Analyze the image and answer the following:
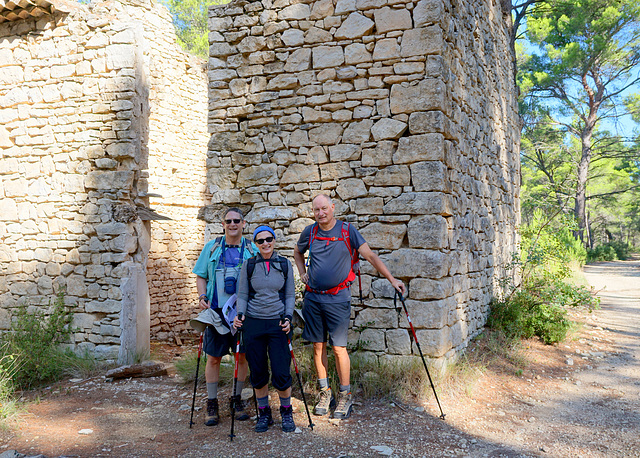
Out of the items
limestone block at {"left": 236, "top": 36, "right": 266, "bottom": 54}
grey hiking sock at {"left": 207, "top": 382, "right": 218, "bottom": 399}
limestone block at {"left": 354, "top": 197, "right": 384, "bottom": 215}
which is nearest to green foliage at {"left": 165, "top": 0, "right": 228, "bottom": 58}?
limestone block at {"left": 236, "top": 36, "right": 266, "bottom": 54}

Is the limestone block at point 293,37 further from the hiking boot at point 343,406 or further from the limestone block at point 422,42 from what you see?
the hiking boot at point 343,406

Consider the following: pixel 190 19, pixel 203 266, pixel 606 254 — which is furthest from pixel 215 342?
pixel 606 254

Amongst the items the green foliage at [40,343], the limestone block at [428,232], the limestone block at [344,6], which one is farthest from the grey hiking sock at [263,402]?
the limestone block at [344,6]

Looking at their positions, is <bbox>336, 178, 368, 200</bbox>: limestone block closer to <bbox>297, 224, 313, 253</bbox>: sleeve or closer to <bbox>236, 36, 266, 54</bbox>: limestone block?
<bbox>297, 224, 313, 253</bbox>: sleeve

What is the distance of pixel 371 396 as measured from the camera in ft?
14.9

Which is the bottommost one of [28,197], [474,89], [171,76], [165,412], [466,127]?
[165,412]

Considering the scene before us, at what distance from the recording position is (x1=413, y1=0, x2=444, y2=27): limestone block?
4.76m

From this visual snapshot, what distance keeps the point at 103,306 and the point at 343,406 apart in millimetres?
4203

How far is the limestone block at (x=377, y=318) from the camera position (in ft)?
15.8

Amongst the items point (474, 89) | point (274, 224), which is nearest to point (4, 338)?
point (274, 224)

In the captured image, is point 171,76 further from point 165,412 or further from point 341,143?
point 165,412

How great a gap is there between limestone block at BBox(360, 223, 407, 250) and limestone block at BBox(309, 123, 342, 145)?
40.2 inches

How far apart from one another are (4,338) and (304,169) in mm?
5206

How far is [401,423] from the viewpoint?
13.2 ft
